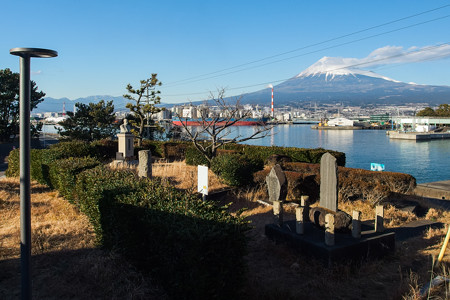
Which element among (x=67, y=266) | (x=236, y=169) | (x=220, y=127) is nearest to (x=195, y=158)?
(x=220, y=127)

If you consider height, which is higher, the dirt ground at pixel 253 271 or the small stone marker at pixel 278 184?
the small stone marker at pixel 278 184

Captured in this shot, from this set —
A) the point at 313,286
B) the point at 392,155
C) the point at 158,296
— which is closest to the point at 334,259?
the point at 313,286

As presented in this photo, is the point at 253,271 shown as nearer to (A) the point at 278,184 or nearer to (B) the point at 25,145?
(B) the point at 25,145

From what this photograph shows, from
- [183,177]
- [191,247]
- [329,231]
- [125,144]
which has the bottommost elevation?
[329,231]

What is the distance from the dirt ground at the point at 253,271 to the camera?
5.12 m

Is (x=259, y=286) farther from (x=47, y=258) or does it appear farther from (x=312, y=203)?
(x=312, y=203)

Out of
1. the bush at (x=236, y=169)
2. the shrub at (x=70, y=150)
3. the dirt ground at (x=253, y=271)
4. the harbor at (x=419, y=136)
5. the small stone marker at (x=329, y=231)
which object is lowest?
the dirt ground at (x=253, y=271)

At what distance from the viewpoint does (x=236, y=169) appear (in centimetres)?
1311

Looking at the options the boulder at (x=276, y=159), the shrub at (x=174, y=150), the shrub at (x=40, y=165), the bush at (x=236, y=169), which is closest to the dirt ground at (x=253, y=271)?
the bush at (x=236, y=169)

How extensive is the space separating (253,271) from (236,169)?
23.0 ft

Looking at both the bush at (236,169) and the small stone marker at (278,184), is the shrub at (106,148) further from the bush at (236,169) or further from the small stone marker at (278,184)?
the small stone marker at (278,184)

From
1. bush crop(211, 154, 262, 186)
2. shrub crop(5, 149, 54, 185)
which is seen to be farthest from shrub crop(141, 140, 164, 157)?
bush crop(211, 154, 262, 186)

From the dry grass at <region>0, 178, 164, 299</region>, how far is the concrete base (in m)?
3.20

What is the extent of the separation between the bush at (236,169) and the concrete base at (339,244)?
5.49m
